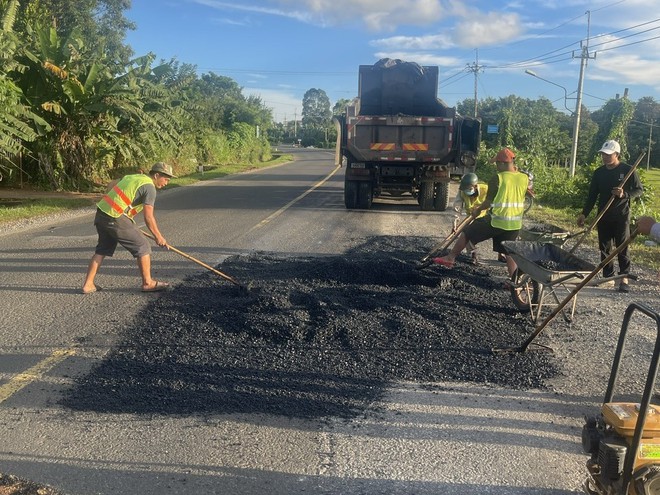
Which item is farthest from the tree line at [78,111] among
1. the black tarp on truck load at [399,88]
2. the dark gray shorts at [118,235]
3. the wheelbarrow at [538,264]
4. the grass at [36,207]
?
the wheelbarrow at [538,264]

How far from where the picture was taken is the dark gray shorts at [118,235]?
659cm

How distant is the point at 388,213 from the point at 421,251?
5549 mm

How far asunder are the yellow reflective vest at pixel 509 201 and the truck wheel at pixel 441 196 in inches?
310

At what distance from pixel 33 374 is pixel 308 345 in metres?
2.13

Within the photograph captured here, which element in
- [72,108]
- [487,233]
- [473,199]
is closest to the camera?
[487,233]

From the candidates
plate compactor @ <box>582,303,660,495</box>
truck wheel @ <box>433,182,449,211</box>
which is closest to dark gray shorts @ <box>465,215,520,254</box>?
plate compactor @ <box>582,303,660,495</box>

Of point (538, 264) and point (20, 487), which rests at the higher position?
point (538, 264)

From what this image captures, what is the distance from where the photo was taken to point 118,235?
662cm

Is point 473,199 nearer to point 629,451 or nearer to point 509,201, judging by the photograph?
point 509,201

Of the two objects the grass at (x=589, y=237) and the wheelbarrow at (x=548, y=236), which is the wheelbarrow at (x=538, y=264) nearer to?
the wheelbarrow at (x=548, y=236)

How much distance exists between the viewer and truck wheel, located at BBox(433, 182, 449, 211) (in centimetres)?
1462

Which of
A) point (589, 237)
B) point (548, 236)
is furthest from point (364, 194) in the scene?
point (548, 236)

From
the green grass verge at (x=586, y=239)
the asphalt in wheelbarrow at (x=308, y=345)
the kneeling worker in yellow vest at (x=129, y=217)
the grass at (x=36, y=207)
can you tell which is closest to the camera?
the asphalt in wheelbarrow at (x=308, y=345)

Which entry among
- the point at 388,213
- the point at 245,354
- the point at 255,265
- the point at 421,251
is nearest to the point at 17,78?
the point at 388,213
